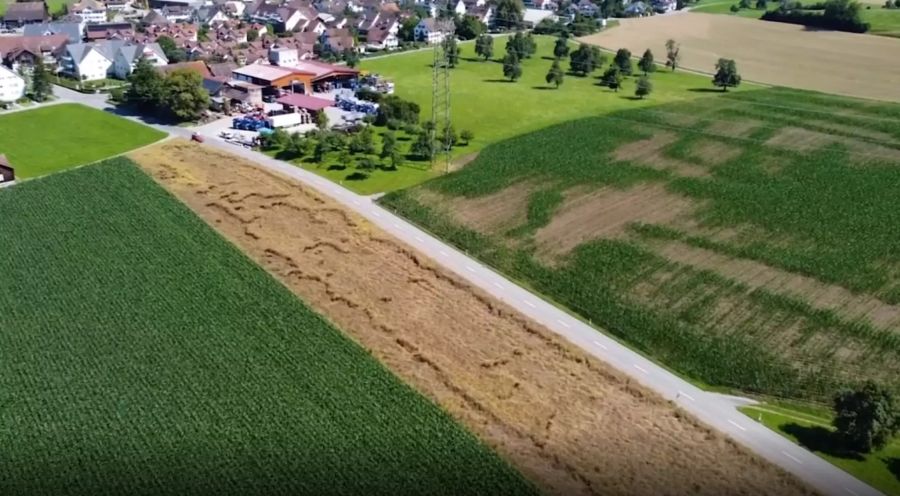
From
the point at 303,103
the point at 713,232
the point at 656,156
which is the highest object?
the point at 303,103

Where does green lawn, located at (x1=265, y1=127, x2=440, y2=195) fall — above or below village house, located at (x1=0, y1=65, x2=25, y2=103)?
below

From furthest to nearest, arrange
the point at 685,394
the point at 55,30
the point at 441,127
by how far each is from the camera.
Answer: the point at 55,30 < the point at 441,127 < the point at 685,394

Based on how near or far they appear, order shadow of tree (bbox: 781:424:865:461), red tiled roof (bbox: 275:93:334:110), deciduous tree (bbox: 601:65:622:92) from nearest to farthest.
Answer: shadow of tree (bbox: 781:424:865:461)
red tiled roof (bbox: 275:93:334:110)
deciduous tree (bbox: 601:65:622:92)

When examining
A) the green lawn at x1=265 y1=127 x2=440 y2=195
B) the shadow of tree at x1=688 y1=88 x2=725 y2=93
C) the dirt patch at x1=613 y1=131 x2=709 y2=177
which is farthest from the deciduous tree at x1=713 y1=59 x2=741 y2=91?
the green lawn at x1=265 y1=127 x2=440 y2=195

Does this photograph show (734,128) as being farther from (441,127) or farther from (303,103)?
(303,103)

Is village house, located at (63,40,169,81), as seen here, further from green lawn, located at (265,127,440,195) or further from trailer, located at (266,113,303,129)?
green lawn, located at (265,127,440,195)

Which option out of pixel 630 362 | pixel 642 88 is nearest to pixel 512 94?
pixel 642 88

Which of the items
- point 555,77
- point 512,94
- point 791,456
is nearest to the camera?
point 791,456

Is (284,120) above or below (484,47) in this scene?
below
